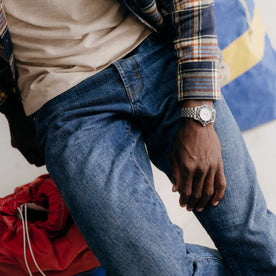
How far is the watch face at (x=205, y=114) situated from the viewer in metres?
0.71

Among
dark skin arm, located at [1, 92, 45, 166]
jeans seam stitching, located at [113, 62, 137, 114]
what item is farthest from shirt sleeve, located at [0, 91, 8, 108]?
jeans seam stitching, located at [113, 62, 137, 114]

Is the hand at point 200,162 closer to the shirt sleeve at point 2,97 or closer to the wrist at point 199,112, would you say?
the wrist at point 199,112

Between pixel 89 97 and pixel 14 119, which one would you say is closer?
pixel 89 97

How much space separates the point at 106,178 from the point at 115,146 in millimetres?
81

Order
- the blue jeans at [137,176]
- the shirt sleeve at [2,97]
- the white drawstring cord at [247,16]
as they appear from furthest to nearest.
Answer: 1. the white drawstring cord at [247,16]
2. the shirt sleeve at [2,97]
3. the blue jeans at [137,176]

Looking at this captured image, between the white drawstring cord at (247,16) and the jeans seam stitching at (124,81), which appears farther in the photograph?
the white drawstring cord at (247,16)

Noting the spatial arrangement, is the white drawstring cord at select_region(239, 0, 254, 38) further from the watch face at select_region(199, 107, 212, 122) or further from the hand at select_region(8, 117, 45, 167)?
the hand at select_region(8, 117, 45, 167)

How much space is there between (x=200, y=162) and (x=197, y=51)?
242 millimetres

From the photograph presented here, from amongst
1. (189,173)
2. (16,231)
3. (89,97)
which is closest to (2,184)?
(16,231)

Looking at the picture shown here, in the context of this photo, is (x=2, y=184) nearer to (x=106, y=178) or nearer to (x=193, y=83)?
(x=106, y=178)

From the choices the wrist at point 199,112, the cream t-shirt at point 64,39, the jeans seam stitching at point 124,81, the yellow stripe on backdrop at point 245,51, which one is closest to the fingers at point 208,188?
the wrist at point 199,112

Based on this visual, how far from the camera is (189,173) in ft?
2.34

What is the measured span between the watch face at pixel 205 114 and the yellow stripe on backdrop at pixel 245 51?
60 centimetres

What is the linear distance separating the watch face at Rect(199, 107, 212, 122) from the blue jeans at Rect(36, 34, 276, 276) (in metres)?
0.04
